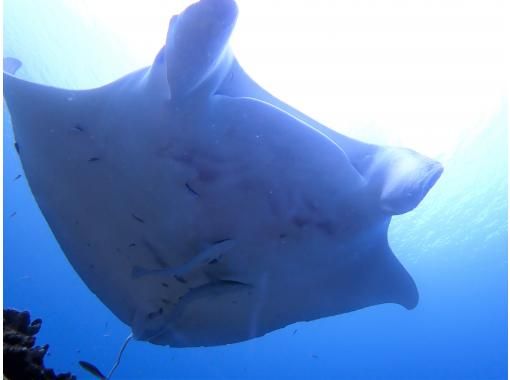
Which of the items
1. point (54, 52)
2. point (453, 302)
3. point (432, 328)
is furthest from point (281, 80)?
point (432, 328)

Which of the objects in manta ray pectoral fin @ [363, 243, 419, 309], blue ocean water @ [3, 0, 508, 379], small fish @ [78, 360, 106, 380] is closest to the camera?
manta ray pectoral fin @ [363, 243, 419, 309]

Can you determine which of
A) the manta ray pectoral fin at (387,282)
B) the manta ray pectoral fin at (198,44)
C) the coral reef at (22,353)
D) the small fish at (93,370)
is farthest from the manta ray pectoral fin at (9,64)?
the manta ray pectoral fin at (387,282)

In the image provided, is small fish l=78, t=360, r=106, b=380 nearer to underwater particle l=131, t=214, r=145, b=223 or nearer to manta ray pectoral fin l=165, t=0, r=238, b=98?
underwater particle l=131, t=214, r=145, b=223

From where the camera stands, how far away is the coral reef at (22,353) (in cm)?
262

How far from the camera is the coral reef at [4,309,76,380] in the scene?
8.58 feet

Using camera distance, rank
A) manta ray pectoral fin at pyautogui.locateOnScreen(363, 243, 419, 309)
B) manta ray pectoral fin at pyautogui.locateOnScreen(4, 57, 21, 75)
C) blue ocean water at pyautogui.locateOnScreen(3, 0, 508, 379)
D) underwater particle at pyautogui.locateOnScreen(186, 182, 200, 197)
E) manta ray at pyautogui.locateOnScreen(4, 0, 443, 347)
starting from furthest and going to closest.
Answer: blue ocean water at pyautogui.locateOnScreen(3, 0, 508, 379), manta ray pectoral fin at pyautogui.locateOnScreen(4, 57, 21, 75), manta ray pectoral fin at pyautogui.locateOnScreen(363, 243, 419, 309), underwater particle at pyautogui.locateOnScreen(186, 182, 200, 197), manta ray at pyautogui.locateOnScreen(4, 0, 443, 347)

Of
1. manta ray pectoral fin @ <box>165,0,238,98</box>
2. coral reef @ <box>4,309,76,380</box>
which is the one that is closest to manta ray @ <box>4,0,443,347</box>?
manta ray pectoral fin @ <box>165,0,238,98</box>

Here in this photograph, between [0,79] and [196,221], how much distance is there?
158 cm

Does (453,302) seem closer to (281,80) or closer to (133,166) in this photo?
(281,80)

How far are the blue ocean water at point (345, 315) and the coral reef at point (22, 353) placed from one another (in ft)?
24.1

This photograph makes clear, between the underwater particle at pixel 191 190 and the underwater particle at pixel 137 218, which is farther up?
the underwater particle at pixel 191 190

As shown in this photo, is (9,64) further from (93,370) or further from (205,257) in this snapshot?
(93,370)

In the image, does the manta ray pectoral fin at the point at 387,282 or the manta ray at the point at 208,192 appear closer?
the manta ray at the point at 208,192

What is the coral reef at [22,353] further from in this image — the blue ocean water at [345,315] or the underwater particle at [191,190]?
the blue ocean water at [345,315]
